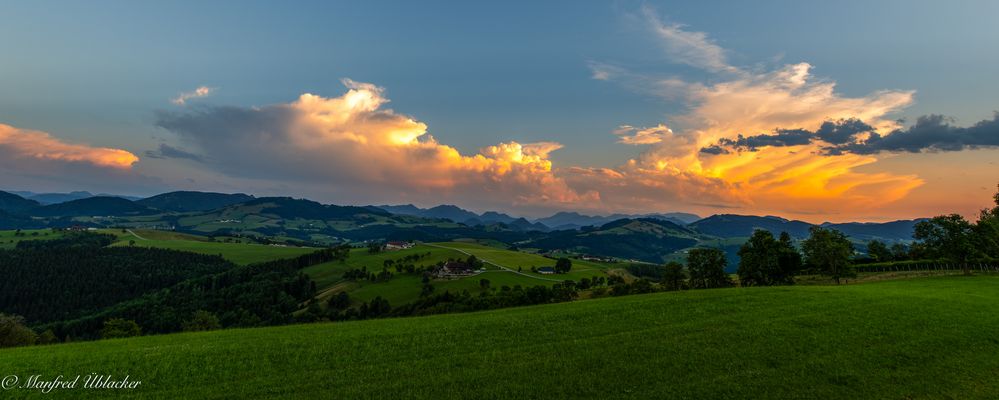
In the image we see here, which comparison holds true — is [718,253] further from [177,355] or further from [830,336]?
[177,355]

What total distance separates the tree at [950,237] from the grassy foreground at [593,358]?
65286 mm

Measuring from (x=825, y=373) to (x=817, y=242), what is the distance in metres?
88.7

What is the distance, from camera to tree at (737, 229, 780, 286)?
97812 mm

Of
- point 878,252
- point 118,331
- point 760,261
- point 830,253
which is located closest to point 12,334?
point 118,331

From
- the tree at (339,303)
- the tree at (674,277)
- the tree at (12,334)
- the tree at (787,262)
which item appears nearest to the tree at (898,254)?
the tree at (787,262)

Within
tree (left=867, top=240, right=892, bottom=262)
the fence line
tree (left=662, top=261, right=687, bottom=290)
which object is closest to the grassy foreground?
tree (left=662, top=261, right=687, bottom=290)

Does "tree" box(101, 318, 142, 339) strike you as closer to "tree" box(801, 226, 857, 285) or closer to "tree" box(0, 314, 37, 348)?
"tree" box(0, 314, 37, 348)

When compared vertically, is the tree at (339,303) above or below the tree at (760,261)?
below

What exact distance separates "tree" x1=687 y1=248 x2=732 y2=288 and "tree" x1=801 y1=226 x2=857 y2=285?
18.9 m

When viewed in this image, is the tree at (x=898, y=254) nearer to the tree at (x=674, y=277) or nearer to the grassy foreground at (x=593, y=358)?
the tree at (x=674, y=277)

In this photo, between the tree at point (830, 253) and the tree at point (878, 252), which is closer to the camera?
the tree at point (830, 253)

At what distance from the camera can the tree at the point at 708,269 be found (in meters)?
103

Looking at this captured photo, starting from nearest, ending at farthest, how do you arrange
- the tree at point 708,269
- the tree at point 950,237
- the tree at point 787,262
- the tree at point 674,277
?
the tree at point 950,237 → the tree at point 787,262 → the tree at point 708,269 → the tree at point 674,277

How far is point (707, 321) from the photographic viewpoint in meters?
39.7
